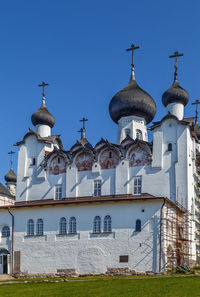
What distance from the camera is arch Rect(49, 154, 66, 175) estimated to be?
3312 centimetres

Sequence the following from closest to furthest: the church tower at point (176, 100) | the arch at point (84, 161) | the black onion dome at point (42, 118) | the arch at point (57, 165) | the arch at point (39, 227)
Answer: the arch at point (39, 227) → the arch at point (84, 161) → the arch at point (57, 165) → the church tower at point (176, 100) → the black onion dome at point (42, 118)

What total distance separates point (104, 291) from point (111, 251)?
11.5 meters

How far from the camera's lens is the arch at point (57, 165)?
1304 inches

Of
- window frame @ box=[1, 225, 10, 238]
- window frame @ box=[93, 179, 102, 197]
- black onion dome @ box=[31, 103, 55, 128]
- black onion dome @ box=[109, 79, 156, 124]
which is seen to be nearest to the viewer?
window frame @ box=[1, 225, 10, 238]

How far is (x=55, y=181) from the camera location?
33.0 meters

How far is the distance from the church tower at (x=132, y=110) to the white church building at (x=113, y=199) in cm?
7

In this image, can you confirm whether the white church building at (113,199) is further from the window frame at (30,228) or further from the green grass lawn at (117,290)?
the green grass lawn at (117,290)

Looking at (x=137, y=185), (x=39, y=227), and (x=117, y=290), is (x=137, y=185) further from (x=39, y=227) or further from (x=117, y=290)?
(x=117, y=290)

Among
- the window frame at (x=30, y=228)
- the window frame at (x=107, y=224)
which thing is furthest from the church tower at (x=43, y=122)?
the window frame at (x=107, y=224)

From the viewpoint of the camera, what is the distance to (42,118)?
36.4m

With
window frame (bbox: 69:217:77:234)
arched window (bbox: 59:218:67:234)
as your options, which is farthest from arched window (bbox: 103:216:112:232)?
arched window (bbox: 59:218:67:234)

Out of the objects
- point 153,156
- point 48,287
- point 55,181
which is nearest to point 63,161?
point 55,181

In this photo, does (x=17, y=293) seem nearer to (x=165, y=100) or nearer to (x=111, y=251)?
(x=111, y=251)

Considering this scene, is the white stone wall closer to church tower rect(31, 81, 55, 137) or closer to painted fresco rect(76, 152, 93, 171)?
painted fresco rect(76, 152, 93, 171)
